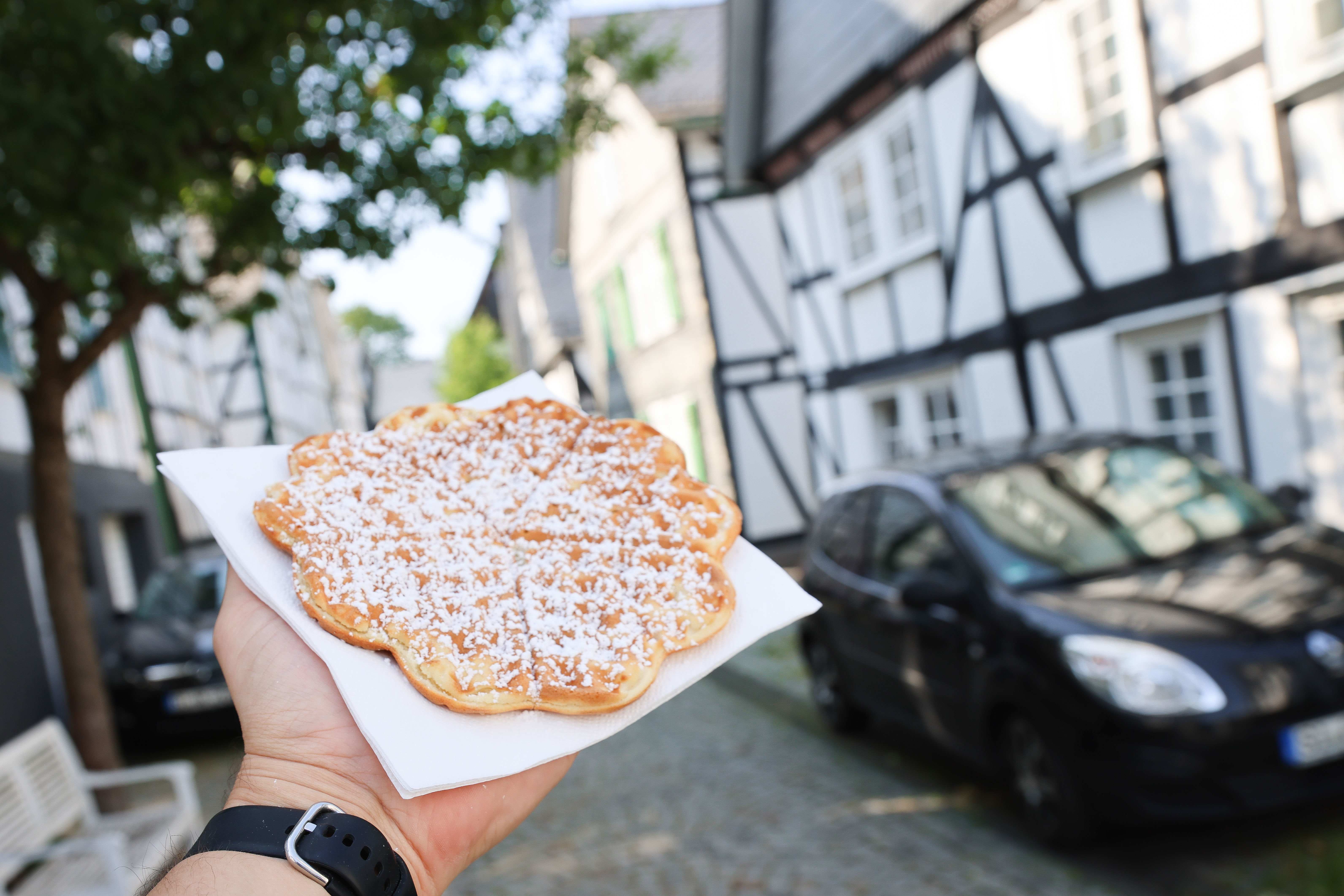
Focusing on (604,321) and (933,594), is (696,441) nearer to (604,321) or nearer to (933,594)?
(604,321)

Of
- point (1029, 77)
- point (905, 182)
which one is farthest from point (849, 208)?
point (1029, 77)

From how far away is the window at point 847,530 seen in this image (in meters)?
5.81

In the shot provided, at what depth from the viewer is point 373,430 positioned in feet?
7.48

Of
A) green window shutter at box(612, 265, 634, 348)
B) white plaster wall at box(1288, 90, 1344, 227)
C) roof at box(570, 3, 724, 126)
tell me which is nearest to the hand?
white plaster wall at box(1288, 90, 1344, 227)

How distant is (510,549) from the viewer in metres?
1.97

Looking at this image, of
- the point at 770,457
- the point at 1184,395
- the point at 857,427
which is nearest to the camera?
the point at 1184,395

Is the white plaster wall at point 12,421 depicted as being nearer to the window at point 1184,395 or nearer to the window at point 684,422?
the window at point 684,422

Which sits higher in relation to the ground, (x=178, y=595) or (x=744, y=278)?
(x=744, y=278)

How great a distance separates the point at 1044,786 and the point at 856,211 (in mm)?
8077

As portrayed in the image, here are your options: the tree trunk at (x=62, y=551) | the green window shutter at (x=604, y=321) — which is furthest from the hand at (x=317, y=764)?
the green window shutter at (x=604, y=321)

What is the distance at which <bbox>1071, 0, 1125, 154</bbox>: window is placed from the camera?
7.21m

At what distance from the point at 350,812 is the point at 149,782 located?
23.6 ft

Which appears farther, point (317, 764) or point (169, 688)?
point (169, 688)

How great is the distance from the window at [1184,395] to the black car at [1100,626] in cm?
193
